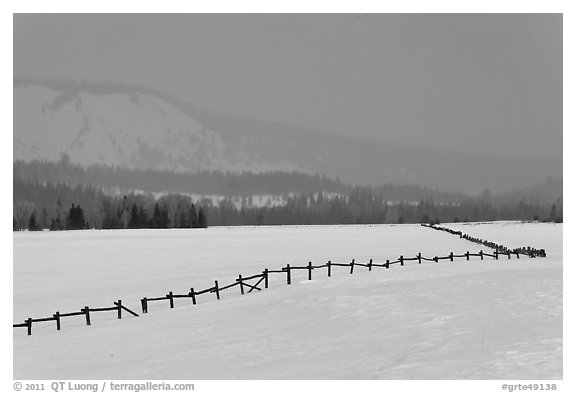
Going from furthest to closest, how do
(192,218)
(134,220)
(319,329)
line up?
1. (192,218)
2. (134,220)
3. (319,329)

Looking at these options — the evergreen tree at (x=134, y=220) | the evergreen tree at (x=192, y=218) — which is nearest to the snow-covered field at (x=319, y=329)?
the evergreen tree at (x=134, y=220)

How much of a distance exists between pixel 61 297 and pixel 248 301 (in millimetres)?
12104

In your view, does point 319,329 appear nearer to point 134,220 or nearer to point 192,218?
point 134,220

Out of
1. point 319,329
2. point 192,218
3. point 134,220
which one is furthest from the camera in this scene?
point 192,218

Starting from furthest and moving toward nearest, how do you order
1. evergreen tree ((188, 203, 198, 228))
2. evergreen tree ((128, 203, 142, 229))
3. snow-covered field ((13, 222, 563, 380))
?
evergreen tree ((188, 203, 198, 228)) < evergreen tree ((128, 203, 142, 229)) < snow-covered field ((13, 222, 563, 380))

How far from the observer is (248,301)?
95.2ft

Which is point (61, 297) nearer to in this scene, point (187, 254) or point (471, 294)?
point (471, 294)

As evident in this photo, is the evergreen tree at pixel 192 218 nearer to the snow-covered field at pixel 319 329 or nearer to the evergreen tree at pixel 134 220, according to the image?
the evergreen tree at pixel 134 220

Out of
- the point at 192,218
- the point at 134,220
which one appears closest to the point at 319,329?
the point at 134,220

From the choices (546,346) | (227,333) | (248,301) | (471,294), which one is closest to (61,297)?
(248,301)

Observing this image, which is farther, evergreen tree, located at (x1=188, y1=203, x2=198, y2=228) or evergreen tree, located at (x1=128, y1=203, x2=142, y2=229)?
evergreen tree, located at (x1=188, y1=203, x2=198, y2=228)

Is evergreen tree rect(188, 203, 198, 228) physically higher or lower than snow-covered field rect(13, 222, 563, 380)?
higher

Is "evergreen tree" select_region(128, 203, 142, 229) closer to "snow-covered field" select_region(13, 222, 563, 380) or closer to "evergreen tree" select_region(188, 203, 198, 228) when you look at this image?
"evergreen tree" select_region(188, 203, 198, 228)

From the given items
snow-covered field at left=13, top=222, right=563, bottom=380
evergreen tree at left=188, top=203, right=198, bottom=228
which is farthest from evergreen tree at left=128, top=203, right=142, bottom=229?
snow-covered field at left=13, top=222, right=563, bottom=380
